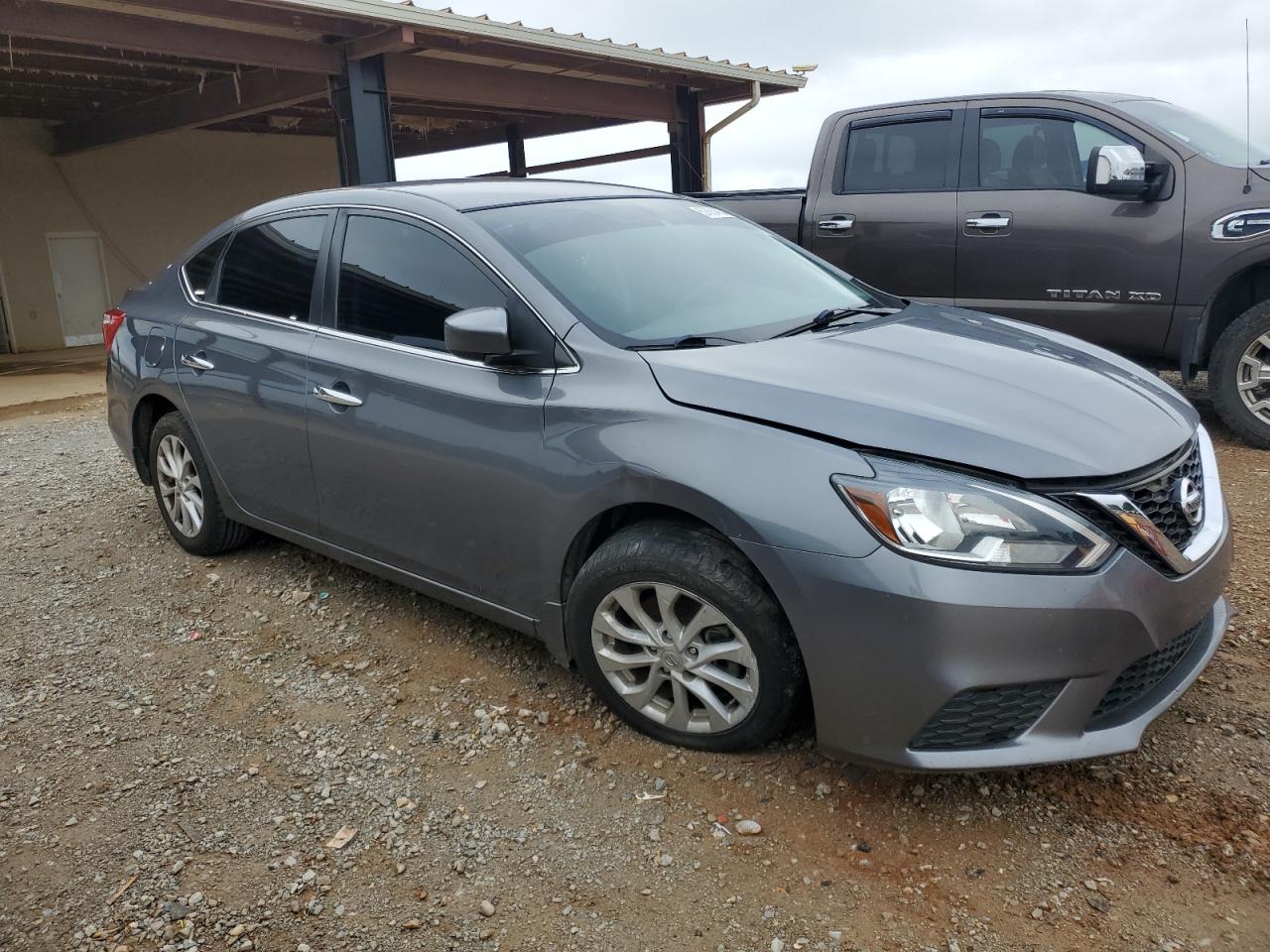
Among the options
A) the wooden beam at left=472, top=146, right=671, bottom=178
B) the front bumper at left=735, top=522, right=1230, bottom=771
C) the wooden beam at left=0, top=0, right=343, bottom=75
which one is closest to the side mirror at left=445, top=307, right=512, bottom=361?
the front bumper at left=735, top=522, right=1230, bottom=771

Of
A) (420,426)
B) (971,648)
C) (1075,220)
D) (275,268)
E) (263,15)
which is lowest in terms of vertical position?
(971,648)

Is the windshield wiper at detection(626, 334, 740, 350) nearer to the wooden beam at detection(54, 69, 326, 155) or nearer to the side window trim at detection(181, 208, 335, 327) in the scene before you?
the side window trim at detection(181, 208, 335, 327)

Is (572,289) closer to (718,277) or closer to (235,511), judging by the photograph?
(718,277)

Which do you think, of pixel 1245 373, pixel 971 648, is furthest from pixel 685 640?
pixel 1245 373

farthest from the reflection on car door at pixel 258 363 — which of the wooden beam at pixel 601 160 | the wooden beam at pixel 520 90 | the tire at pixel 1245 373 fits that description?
the wooden beam at pixel 601 160

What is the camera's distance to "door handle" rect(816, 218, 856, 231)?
6.67 m

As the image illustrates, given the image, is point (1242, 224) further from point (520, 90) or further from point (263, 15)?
point (520, 90)

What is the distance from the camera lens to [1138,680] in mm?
2555

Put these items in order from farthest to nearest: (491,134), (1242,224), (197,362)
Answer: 1. (491,134)
2. (1242,224)
3. (197,362)

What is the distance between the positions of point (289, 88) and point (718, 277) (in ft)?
30.4

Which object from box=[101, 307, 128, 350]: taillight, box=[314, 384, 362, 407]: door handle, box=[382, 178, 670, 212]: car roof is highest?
box=[382, 178, 670, 212]: car roof

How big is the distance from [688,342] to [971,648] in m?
1.25

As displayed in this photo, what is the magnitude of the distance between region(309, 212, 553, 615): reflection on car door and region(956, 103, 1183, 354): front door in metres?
3.95

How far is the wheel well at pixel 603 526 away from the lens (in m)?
2.86
